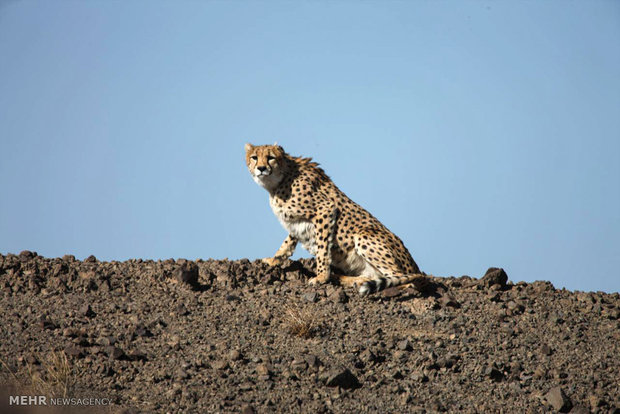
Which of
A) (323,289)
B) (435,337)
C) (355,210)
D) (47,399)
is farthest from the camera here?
(355,210)

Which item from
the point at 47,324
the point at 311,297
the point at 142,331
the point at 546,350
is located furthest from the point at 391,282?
the point at 47,324

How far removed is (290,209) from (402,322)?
203 cm

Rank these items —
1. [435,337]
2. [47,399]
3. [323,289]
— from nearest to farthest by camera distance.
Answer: [47,399] → [435,337] → [323,289]

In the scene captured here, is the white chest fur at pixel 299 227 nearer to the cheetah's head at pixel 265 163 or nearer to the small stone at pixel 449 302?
the cheetah's head at pixel 265 163

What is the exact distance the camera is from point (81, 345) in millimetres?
7711

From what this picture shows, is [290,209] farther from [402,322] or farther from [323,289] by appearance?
[402,322]

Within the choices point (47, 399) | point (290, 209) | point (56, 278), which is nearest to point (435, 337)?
point (290, 209)

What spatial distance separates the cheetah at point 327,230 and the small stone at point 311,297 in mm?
412

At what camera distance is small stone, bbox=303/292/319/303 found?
349 inches

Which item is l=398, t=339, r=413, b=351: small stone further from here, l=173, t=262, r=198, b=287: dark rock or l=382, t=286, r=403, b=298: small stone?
l=173, t=262, r=198, b=287: dark rock

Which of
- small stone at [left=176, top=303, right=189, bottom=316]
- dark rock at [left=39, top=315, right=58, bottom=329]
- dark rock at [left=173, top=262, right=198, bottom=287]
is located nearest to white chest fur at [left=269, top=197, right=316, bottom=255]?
dark rock at [left=173, top=262, right=198, bottom=287]

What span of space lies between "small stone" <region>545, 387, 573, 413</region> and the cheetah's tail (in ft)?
7.75

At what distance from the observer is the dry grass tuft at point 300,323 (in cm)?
812

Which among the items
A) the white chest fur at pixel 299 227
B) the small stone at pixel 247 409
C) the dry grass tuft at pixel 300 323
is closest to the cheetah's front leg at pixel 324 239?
the white chest fur at pixel 299 227
